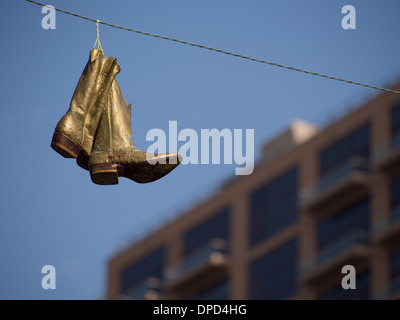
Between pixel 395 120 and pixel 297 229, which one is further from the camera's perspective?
pixel 297 229

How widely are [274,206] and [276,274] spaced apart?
3.23 metres

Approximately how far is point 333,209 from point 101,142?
36.9 meters

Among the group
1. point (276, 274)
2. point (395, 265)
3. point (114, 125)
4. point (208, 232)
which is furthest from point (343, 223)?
point (114, 125)

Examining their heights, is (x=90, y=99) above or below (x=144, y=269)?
below

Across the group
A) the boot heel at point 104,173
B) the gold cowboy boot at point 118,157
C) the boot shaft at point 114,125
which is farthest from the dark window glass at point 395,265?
the boot heel at point 104,173

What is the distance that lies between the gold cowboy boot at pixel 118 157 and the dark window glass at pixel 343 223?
34692 millimetres

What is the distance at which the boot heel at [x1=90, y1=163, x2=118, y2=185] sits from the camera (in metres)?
13.2

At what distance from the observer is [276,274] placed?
168 feet

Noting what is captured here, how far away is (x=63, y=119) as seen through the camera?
13.3m

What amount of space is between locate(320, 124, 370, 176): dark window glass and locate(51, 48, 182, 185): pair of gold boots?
35.9 meters

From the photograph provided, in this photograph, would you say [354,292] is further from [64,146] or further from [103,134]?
[64,146]
